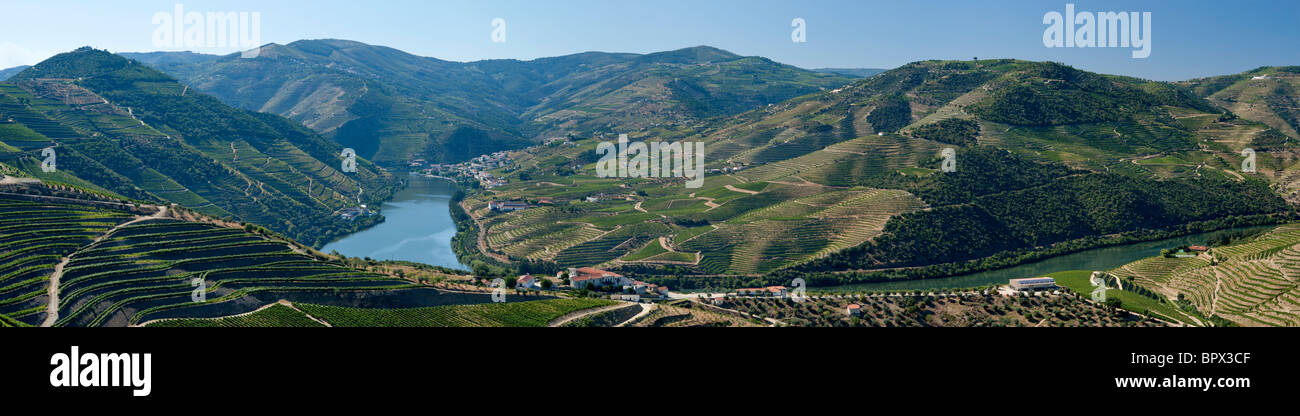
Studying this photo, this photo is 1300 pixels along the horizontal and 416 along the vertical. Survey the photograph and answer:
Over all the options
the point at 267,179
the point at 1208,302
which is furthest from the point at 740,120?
the point at 1208,302

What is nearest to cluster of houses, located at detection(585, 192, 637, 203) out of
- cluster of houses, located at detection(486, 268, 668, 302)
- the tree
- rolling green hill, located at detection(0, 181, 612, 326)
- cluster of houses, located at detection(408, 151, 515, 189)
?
cluster of houses, located at detection(486, 268, 668, 302)

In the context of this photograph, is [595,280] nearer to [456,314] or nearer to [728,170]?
[456,314]

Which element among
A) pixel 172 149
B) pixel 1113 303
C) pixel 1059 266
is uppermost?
pixel 172 149

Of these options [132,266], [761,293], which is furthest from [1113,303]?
[132,266]

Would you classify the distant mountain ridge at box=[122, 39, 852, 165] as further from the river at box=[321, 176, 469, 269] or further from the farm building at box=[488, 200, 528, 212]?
the farm building at box=[488, 200, 528, 212]

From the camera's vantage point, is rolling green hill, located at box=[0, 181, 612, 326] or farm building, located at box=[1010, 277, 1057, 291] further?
farm building, located at box=[1010, 277, 1057, 291]
